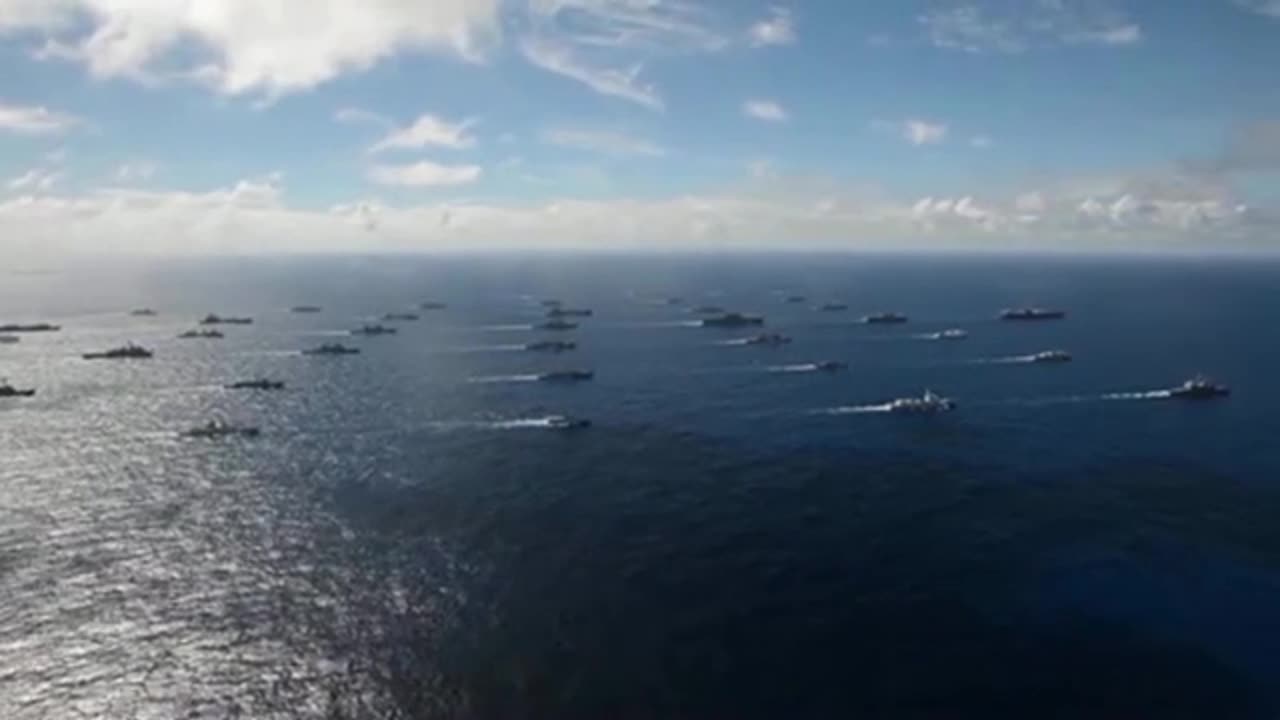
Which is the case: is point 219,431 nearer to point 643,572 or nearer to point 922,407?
point 643,572

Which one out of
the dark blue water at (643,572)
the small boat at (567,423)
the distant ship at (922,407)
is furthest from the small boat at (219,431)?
the distant ship at (922,407)

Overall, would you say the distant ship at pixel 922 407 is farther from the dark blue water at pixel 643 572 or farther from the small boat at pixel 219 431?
the small boat at pixel 219 431

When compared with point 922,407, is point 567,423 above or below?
below

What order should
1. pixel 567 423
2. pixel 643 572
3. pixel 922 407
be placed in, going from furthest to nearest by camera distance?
pixel 922 407
pixel 567 423
pixel 643 572

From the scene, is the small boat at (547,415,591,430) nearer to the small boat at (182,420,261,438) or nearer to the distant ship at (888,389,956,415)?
the small boat at (182,420,261,438)

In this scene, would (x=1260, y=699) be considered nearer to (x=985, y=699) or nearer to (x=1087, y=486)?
(x=985, y=699)

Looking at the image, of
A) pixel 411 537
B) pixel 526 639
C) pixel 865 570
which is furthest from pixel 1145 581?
pixel 411 537

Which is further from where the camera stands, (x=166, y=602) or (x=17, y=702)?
(x=166, y=602)

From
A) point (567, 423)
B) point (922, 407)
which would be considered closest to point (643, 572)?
point (567, 423)
